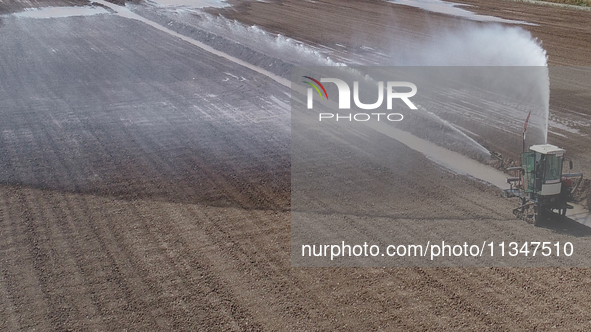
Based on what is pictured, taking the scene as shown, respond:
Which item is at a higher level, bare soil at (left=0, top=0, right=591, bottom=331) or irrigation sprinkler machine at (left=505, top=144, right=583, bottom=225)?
irrigation sprinkler machine at (left=505, top=144, right=583, bottom=225)

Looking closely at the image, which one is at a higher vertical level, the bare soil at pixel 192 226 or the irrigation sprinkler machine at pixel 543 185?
the irrigation sprinkler machine at pixel 543 185

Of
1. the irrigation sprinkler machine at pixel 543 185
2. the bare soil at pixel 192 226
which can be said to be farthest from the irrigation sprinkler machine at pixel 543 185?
the bare soil at pixel 192 226

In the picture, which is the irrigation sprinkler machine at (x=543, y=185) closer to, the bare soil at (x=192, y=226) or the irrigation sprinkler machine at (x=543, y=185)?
the irrigation sprinkler machine at (x=543, y=185)

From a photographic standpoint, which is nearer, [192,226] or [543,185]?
[543,185]

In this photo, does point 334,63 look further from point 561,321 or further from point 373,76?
point 561,321

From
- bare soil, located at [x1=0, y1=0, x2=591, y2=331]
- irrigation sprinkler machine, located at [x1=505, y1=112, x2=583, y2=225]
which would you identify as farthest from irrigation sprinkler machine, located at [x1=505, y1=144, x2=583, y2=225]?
bare soil, located at [x1=0, y1=0, x2=591, y2=331]

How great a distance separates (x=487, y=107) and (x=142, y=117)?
11236 millimetres

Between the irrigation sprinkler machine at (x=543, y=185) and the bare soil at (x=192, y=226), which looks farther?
the irrigation sprinkler machine at (x=543, y=185)

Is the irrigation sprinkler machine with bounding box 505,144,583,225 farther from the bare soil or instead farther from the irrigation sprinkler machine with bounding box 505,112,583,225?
the bare soil

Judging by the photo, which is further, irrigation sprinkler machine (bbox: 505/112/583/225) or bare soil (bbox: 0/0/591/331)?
irrigation sprinkler machine (bbox: 505/112/583/225)

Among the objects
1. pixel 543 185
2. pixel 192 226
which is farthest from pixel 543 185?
pixel 192 226

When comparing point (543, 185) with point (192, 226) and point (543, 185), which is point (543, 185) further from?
point (192, 226)

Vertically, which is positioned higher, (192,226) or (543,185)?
(543,185)

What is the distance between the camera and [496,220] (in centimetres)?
1166
